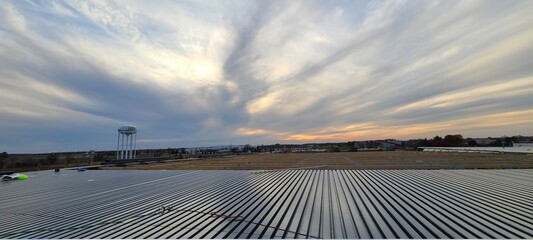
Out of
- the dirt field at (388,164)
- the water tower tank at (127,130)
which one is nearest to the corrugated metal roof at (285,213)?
the dirt field at (388,164)

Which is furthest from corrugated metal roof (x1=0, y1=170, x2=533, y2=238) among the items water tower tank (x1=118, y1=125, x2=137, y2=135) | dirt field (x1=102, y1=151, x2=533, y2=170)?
water tower tank (x1=118, y1=125, x2=137, y2=135)

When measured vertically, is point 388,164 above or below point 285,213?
above

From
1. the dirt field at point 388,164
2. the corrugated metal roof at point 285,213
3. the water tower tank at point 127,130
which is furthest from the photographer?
the water tower tank at point 127,130

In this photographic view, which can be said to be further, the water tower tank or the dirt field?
the water tower tank

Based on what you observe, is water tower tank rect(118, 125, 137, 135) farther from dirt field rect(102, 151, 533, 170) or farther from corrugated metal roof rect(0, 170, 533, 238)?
corrugated metal roof rect(0, 170, 533, 238)

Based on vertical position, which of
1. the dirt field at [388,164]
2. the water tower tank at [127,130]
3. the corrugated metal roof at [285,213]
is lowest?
the corrugated metal roof at [285,213]

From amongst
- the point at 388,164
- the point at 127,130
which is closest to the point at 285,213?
the point at 388,164

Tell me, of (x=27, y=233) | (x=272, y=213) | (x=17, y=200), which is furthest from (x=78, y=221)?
(x=17, y=200)

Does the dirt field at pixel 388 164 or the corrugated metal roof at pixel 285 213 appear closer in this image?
the corrugated metal roof at pixel 285 213

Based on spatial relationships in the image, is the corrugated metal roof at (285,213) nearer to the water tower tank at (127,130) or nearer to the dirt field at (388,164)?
the dirt field at (388,164)

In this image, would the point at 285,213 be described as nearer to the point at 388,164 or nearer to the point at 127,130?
the point at 388,164

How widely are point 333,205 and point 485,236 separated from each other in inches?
177

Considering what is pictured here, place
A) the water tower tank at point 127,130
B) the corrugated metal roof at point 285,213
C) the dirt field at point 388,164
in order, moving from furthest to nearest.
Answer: the water tower tank at point 127,130 → the dirt field at point 388,164 → the corrugated metal roof at point 285,213

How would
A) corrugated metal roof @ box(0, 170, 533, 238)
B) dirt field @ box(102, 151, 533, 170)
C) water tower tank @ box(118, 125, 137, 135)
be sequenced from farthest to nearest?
1. water tower tank @ box(118, 125, 137, 135)
2. dirt field @ box(102, 151, 533, 170)
3. corrugated metal roof @ box(0, 170, 533, 238)
